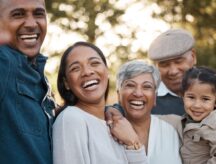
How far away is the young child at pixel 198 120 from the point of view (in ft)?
12.0

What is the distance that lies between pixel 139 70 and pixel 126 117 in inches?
14.8

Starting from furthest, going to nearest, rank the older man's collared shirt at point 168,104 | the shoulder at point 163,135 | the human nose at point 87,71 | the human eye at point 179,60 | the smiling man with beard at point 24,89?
the human eye at point 179,60, the older man's collared shirt at point 168,104, the shoulder at point 163,135, the human nose at point 87,71, the smiling man with beard at point 24,89

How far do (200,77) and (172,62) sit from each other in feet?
3.07

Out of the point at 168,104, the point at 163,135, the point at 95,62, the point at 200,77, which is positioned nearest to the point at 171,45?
the point at 168,104

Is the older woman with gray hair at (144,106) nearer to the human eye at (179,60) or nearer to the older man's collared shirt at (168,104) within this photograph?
the older man's collared shirt at (168,104)

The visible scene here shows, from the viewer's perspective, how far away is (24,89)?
2.88 metres

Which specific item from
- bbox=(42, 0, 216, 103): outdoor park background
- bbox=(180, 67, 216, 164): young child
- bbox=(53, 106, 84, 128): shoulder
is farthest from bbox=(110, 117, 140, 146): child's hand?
bbox=(42, 0, 216, 103): outdoor park background

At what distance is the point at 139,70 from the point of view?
12.5 feet

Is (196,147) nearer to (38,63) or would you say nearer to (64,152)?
(64,152)

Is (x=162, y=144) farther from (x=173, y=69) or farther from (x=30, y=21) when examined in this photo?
(x=30, y=21)

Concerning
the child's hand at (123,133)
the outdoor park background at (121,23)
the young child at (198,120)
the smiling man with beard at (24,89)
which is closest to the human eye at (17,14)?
the smiling man with beard at (24,89)

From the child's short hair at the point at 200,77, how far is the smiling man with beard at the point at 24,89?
3.98 feet

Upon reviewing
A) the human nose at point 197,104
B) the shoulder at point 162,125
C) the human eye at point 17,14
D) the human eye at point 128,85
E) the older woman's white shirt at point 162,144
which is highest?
the human eye at point 17,14

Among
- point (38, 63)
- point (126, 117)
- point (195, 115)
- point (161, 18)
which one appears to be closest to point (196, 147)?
point (195, 115)
